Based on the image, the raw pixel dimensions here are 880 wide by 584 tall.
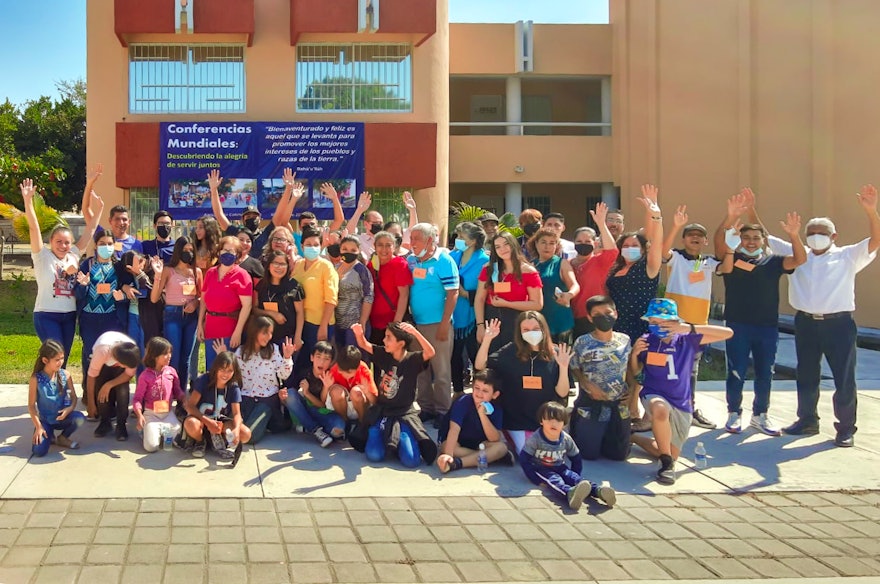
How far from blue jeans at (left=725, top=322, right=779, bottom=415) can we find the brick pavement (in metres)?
1.89

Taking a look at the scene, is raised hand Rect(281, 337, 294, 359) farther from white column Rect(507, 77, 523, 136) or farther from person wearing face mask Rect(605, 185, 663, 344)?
white column Rect(507, 77, 523, 136)

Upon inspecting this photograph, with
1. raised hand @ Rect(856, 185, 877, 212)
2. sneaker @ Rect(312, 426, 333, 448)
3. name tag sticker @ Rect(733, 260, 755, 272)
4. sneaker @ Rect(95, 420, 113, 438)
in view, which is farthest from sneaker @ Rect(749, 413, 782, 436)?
sneaker @ Rect(95, 420, 113, 438)

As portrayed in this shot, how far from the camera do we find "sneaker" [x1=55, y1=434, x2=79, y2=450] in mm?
6398

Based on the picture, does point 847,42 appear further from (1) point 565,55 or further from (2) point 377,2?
(2) point 377,2

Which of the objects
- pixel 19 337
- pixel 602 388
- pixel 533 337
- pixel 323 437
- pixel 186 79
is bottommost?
pixel 323 437

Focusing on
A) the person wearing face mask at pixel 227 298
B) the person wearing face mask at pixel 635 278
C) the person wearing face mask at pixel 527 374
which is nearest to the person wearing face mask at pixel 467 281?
the person wearing face mask at pixel 635 278

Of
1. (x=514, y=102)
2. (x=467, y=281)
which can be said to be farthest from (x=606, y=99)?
(x=467, y=281)

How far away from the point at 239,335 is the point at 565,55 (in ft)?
55.0

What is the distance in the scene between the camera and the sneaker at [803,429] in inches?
297

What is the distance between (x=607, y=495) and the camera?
5410mm

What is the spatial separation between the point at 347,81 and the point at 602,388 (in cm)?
1251

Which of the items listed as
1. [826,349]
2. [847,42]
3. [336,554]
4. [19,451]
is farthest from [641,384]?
[847,42]

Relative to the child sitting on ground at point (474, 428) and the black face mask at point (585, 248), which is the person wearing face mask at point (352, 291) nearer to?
the child sitting on ground at point (474, 428)

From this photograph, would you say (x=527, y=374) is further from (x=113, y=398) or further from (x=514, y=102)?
(x=514, y=102)
